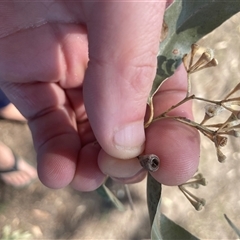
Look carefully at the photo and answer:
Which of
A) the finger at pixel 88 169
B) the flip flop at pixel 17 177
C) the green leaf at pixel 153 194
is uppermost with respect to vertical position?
the green leaf at pixel 153 194

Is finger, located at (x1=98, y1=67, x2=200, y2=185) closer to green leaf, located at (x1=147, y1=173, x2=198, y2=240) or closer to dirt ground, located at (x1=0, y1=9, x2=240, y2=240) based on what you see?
green leaf, located at (x1=147, y1=173, x2=198, y2=240)

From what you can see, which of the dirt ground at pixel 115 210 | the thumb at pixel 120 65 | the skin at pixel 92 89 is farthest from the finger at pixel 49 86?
the dirt ground at pixel 115 210

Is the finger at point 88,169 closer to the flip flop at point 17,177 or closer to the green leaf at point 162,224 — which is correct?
the green leaf at point 162,224

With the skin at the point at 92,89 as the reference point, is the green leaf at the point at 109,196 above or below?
below

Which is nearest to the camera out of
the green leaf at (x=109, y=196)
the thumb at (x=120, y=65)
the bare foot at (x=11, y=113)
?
the thumb at (x=120, y=65)

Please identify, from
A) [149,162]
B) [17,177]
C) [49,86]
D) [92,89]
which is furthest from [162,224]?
[17,177]

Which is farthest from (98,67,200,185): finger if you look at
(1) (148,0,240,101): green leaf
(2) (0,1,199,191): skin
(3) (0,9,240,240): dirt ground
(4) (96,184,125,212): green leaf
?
(3) (0,9,240,240): dirt ground

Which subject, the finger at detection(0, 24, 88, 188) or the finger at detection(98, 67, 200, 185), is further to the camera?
the finger at detection(0, 24, 88, 188)

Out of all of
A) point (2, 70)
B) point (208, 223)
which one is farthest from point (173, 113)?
point (208, 223)
